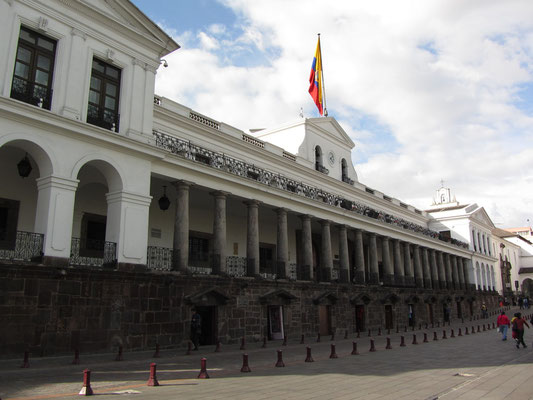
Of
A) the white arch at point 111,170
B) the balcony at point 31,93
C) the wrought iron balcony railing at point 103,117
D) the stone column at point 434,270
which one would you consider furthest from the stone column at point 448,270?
the balcony at point 31,93

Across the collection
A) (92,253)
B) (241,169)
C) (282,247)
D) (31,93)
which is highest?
(31,93)

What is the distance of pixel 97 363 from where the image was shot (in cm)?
1334

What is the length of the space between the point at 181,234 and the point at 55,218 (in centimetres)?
541

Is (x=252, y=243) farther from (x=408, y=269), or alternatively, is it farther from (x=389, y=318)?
(x=408, y=269)

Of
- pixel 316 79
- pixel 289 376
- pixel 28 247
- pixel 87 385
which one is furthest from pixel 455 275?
pixel 87 385

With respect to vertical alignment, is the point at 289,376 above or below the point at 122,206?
below

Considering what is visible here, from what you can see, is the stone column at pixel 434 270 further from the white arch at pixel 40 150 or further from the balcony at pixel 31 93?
the balcony at pixel 31 93

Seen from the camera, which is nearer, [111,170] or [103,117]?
[111,170]

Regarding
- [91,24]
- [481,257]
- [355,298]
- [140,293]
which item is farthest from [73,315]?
[481,257]

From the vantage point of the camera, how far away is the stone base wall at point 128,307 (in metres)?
13.1

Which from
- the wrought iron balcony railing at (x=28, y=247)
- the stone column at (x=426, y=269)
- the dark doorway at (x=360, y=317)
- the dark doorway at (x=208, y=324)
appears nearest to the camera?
the wrought iron balcony railing at (x=28, y=247)

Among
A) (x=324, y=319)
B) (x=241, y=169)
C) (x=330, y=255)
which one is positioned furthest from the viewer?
(x=330, y=255)

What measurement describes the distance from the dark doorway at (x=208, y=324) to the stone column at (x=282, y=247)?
5062 millimetres

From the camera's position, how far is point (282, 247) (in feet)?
78.9
